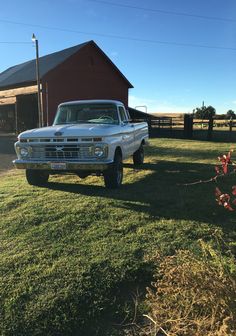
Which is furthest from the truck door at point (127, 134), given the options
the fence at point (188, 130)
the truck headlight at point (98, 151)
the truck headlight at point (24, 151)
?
the fence at point (188, 130)

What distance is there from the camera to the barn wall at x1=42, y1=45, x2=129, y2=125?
2778 centimetres

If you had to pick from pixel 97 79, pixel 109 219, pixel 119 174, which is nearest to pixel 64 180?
pixel 119 174

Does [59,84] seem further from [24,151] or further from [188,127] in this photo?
[24,151]

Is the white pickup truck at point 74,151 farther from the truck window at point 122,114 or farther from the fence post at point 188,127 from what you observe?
the fence post at point 188,127

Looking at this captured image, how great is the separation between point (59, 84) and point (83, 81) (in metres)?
2.93

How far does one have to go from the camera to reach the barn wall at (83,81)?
2778 centimetres

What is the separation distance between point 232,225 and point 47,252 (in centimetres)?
251

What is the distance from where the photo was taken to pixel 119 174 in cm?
829

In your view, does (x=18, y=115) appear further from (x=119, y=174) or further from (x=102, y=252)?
(x=102, y=252)

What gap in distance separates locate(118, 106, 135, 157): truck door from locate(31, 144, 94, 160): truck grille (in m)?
1.39

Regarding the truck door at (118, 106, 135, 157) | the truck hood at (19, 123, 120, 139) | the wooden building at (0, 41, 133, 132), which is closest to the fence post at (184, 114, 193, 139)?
the wooden building at (0, 41, 133, 132)

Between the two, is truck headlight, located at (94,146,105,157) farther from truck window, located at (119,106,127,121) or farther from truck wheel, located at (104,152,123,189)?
truck window, located at (119,106,127,121)

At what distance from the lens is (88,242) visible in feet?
16.7

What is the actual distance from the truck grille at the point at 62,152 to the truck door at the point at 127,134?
139cm
